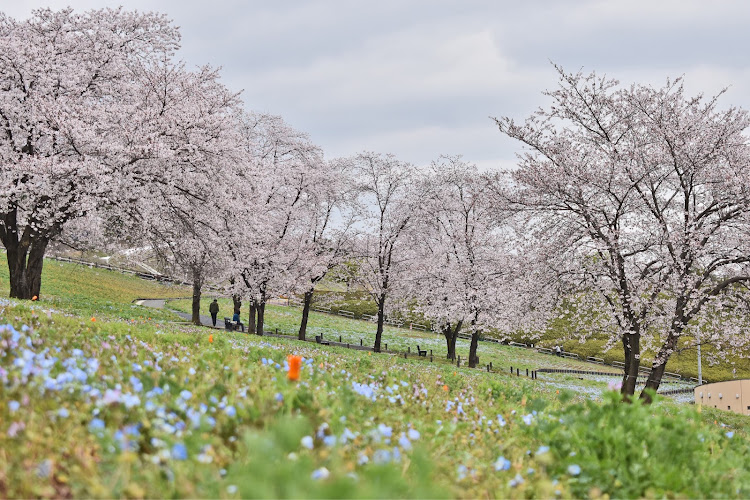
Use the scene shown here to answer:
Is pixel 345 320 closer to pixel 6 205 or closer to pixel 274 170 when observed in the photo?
pixel 274 170

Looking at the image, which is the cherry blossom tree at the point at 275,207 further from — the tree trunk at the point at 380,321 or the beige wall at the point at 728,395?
the beige wall at the point at 728,395

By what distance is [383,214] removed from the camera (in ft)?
120

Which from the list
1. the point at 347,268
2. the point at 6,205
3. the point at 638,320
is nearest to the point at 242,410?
the point at 638,320

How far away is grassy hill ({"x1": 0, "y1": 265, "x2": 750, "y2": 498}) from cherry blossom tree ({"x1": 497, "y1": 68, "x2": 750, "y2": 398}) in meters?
10.1

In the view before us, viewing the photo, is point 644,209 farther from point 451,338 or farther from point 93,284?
point 93,284

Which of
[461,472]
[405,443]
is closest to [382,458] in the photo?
[405,443]

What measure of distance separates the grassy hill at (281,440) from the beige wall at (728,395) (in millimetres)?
30149

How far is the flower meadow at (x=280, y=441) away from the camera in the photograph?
7.76 feet

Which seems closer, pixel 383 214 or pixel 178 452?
pixel 178 452

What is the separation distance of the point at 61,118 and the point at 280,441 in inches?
731

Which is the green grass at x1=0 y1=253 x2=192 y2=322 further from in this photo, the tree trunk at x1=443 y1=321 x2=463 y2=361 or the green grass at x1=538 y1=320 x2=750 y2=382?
the green grass at x1=538 y1=320 x2=750 y2=382

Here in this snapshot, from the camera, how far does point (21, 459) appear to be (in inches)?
100

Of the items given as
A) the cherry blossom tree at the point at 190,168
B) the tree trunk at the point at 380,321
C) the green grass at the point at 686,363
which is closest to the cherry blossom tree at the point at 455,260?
the tree trunk at the point at 380,321

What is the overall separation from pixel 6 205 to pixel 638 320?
1995 centimetres
